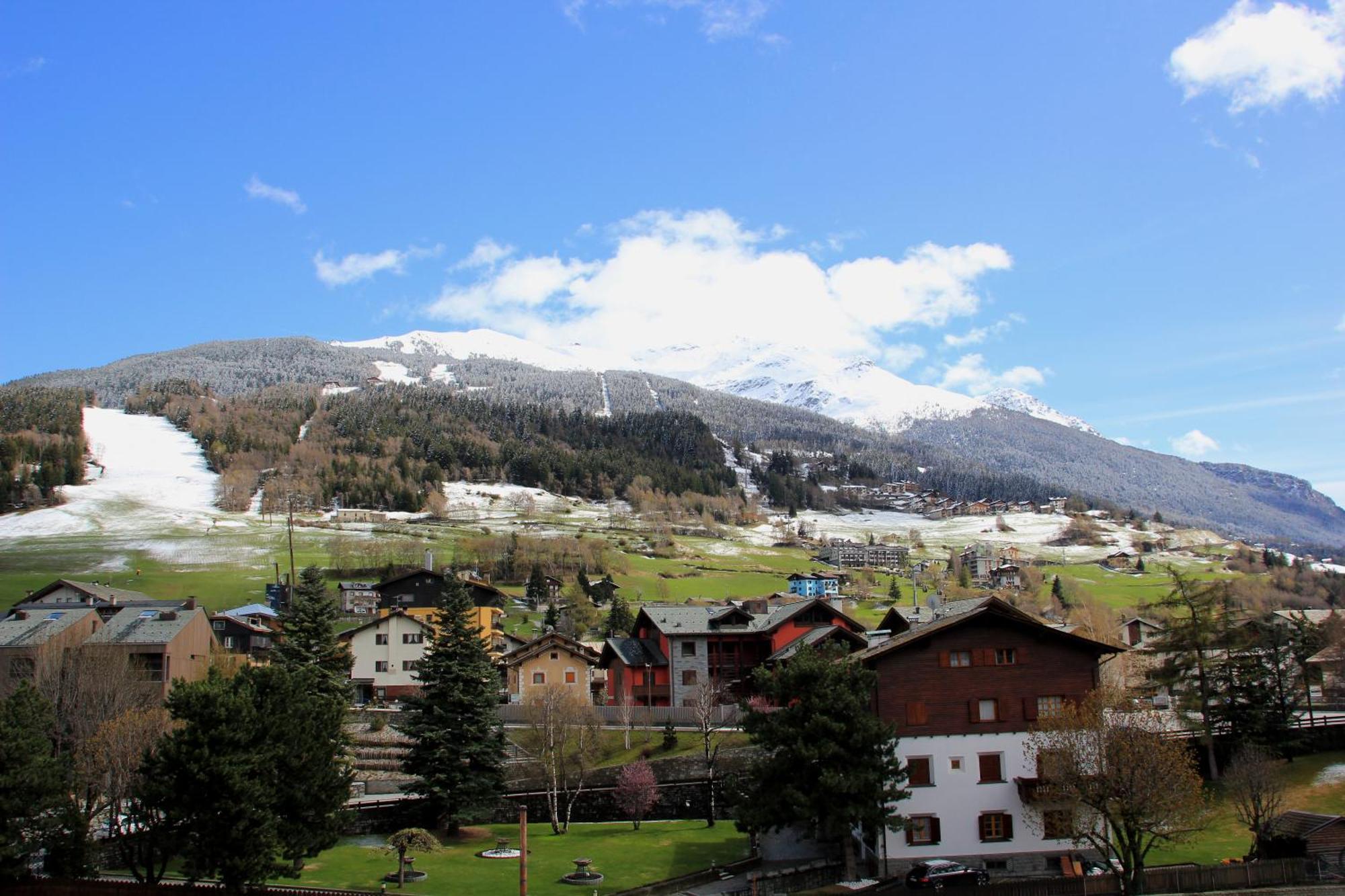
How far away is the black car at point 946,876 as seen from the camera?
3934cm

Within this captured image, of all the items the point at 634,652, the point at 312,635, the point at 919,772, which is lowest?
the point at 919,772

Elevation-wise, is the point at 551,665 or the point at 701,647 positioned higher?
the point at 701,647

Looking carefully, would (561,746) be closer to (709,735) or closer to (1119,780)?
(709,735)

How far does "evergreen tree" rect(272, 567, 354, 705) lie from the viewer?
61.2 m

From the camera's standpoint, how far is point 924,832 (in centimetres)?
4209

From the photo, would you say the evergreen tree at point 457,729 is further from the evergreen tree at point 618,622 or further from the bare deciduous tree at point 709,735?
the evergreen tree at point 618,622

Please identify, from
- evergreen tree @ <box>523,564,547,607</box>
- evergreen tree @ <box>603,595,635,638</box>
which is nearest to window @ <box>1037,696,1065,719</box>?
evergreen tree @ <box>603,595,635,638</box>

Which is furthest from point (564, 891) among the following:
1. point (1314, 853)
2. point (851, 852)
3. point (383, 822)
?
point (1314, 853)

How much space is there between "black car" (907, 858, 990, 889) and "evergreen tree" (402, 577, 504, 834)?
21683 millimetres

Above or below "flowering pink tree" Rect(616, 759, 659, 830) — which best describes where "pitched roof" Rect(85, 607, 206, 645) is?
above

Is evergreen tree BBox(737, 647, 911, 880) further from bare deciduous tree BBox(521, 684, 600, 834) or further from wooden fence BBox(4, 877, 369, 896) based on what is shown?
wooden fence BBox(4, 877, 369, 896)

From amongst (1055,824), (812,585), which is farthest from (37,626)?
(812,585)

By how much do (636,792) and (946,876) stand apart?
17781 millimetres

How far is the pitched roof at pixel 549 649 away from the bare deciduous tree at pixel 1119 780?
143 ft
